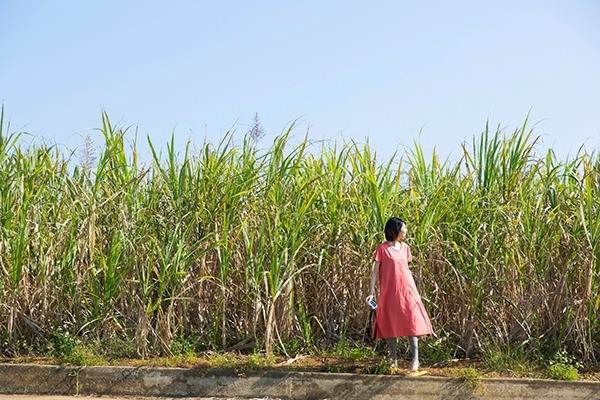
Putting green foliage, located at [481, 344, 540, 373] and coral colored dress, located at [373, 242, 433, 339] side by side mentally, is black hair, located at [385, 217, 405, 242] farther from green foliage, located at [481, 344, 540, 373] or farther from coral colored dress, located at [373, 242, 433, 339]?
green foliage, located at [481, 344, 540, 373]

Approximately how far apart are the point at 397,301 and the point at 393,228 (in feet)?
2.14

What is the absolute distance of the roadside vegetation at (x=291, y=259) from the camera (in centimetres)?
694

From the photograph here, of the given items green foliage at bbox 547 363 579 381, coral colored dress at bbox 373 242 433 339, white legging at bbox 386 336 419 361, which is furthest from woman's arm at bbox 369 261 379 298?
green foliage at bbox 547 363 579 381

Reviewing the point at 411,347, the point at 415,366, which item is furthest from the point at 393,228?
the point at 415,366

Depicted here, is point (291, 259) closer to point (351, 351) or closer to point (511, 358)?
point (351, 351)

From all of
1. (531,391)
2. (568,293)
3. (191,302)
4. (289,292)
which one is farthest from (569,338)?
(191,302)

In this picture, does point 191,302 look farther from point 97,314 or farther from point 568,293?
point 568,293

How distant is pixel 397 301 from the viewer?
21.2 feet

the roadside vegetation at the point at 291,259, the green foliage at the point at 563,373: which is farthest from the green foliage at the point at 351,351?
the green foliage at the point at 563,373

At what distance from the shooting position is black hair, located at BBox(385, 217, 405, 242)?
6.55m

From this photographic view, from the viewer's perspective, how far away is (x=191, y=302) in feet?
24.0

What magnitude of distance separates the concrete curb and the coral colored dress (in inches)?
16.5

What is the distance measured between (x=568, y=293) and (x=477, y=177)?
1.45 metres

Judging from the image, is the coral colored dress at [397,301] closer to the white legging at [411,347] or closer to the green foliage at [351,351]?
the white legging at [411,347]
